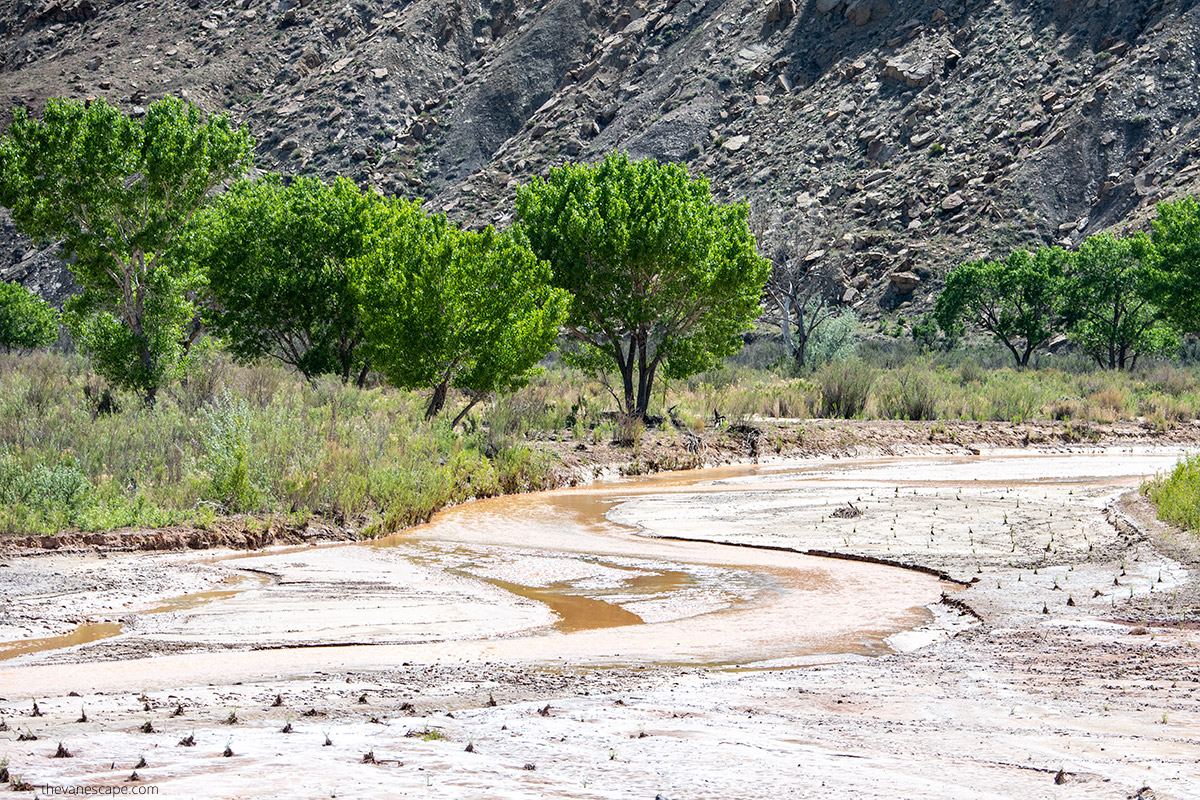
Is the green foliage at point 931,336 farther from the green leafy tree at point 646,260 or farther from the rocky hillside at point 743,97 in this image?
the green leafy tree at point 646,260

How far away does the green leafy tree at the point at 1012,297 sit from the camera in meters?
47.9

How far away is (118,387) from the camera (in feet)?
77.0

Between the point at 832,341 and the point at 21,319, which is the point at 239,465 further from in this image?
the point at 21,319

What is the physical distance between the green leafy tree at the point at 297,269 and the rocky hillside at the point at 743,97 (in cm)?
2378

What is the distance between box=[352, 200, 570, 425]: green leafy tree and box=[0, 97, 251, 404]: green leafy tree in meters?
4.25

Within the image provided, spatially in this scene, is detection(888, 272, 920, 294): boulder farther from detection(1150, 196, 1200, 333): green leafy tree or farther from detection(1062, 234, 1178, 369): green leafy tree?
detection(1150, 196, 1200, 333): green leafy tree

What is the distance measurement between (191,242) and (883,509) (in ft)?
53.9

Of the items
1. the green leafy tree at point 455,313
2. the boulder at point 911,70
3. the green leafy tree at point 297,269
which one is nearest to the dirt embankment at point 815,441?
the green leafy tree at point 455,313

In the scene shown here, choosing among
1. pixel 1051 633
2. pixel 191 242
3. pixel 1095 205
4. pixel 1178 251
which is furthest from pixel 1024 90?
pixel 1051 633

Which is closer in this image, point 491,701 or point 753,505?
point 491,701

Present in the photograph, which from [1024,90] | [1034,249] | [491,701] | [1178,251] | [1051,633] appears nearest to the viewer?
[491,701]

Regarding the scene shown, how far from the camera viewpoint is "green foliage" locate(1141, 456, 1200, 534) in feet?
41.8

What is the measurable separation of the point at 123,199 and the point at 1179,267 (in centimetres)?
3628

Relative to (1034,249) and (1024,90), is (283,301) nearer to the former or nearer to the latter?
(1034,249)
